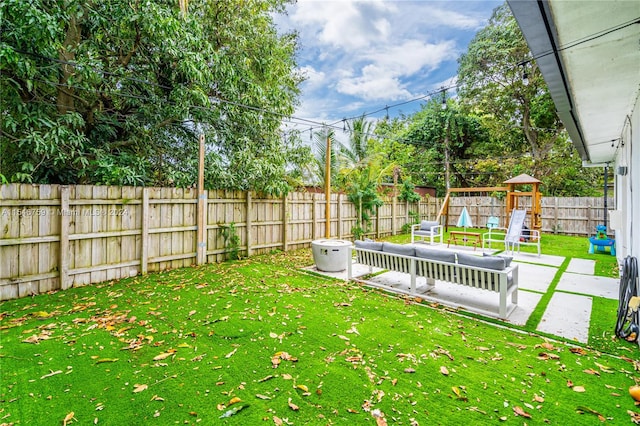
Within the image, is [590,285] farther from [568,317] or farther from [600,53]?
[600,53]

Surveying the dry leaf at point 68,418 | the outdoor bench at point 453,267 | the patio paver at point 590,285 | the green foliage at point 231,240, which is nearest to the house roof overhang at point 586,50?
the outdoor bench at point 453,267

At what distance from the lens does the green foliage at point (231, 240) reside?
7756 mm

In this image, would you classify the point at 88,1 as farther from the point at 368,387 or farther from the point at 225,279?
the point at 368,387

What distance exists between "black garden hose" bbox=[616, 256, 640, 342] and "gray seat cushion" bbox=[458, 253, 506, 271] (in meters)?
1.38

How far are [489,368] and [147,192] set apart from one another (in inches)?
262

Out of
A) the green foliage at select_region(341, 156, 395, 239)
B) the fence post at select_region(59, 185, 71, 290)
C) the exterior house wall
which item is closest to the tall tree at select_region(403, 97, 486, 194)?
the green foliage at select_region(341, 156, 395, 239)

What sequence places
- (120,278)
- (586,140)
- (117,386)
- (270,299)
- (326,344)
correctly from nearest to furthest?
1. (117,386)
2. (326,344)
3. (270,299)
4. (120,278)
5. (586,140)

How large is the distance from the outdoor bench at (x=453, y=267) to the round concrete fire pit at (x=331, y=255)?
0.93 metres

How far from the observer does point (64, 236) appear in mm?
5141

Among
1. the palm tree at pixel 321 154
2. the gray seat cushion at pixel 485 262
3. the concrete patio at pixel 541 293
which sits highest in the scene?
the palm tree at pixel 321 154

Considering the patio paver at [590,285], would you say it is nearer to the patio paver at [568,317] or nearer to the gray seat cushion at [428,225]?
the patio paver at [568,317]

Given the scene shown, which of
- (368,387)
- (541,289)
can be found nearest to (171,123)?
(368,387)

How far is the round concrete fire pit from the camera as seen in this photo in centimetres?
676

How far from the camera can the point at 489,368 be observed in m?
2.89
